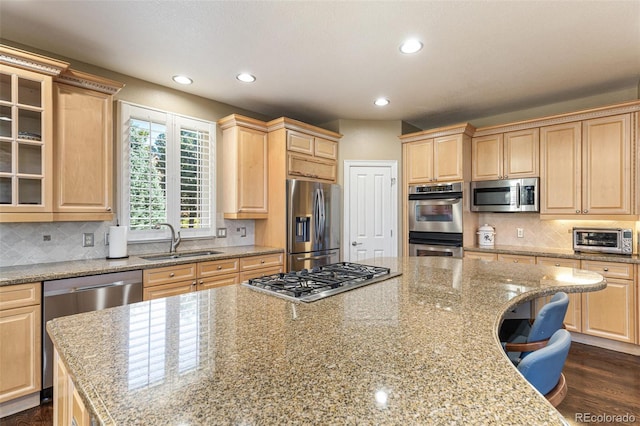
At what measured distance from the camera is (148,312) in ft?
4.26

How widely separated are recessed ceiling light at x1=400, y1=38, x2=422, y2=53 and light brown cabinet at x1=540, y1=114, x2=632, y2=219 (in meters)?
2.11

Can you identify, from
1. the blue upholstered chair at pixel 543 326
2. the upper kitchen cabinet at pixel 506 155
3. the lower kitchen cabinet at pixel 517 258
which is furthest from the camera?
the upper kitchen cabinet at pixel 506 155

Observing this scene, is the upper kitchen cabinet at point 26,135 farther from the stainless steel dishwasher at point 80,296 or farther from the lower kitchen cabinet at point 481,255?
the lower kitchen cabinet at point 481,255

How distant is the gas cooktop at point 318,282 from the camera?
151 centimetres

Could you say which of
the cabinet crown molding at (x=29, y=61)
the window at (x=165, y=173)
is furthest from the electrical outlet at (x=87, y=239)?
the cabinet crown molding at (x=29, y=61)

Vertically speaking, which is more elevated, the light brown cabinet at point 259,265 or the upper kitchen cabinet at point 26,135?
the upper kitchen cabinet at point 26,135

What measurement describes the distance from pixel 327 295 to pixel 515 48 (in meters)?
2.50

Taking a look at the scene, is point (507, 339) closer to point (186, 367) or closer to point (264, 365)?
point (264, 365)

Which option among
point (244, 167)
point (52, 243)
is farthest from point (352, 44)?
point (52, 243)

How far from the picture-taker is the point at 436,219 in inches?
163

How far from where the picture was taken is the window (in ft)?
10.0

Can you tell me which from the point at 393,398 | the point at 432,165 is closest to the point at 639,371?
the point at 432,165

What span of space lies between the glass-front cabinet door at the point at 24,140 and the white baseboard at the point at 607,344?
497cm

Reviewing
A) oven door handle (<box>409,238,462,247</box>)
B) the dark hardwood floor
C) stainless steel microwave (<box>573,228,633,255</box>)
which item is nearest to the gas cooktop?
the dark hardwood floor
